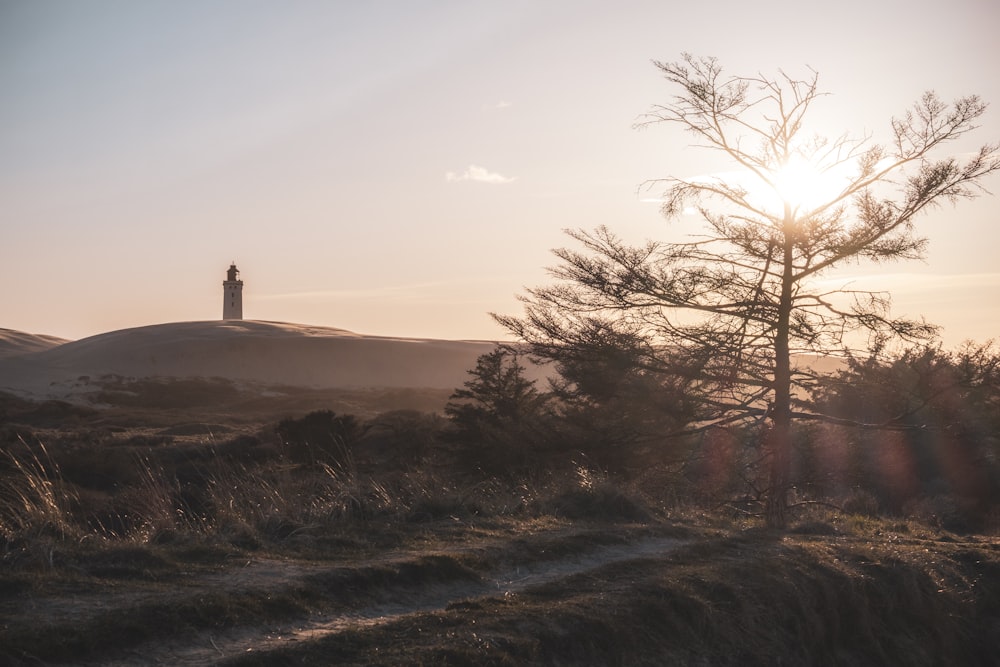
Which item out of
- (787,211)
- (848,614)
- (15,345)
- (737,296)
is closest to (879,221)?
(787,211)

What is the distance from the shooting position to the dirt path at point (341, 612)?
5.34 meters

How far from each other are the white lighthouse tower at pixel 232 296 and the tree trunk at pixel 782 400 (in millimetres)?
106921

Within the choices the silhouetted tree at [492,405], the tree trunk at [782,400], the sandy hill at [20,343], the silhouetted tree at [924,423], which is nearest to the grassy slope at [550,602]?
the tree trunk at [782,400]

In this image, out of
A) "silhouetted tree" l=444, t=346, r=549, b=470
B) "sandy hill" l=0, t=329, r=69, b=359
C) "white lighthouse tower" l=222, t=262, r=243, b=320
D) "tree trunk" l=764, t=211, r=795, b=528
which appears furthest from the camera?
"white lighthouse tower" l=222, t=262, r=243, b=320

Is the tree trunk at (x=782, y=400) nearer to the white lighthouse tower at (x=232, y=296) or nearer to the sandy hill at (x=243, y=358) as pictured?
the sandy hill at (x=243, y=358)

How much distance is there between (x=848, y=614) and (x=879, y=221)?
770cm

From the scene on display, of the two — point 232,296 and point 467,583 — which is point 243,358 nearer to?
point 232,296

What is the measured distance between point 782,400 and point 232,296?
10867 cm

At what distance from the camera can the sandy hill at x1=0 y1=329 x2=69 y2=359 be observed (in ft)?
305

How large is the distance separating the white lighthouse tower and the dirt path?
111452 mm

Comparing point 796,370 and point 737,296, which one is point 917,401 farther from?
point 737,296

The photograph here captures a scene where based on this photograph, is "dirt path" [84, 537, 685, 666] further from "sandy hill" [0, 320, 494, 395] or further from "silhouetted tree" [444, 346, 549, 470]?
"sandy hill" [0, 320, 494, 395]

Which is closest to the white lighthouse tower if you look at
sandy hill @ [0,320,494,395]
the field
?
sandy hill @ [0,320,494,395]

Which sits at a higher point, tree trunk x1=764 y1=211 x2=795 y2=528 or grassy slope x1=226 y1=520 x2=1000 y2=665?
tree trunk x1=764 y1=211 x2=795 y2=528
